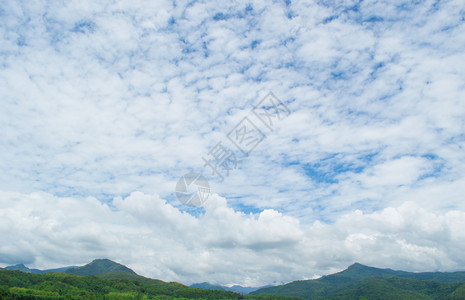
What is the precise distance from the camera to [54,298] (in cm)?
17900

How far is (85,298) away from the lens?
627 ft

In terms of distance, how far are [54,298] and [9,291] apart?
89.0ft

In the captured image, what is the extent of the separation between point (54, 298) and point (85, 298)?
60.6 ft

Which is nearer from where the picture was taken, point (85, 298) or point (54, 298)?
point (54, 298)

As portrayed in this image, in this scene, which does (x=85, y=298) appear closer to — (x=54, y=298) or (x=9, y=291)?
(x=54, y=298)

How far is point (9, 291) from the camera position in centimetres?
17862

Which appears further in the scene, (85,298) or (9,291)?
(85,298)

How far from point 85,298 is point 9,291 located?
42673mm

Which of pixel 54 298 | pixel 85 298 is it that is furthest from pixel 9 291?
pixel 85 298
